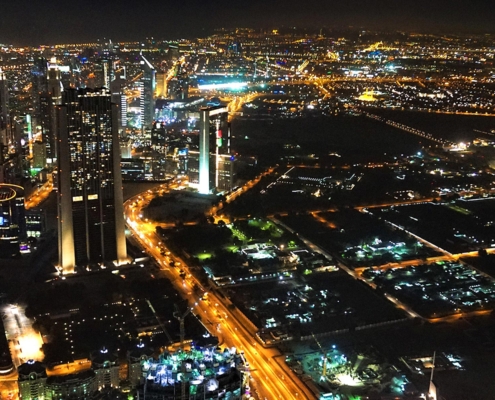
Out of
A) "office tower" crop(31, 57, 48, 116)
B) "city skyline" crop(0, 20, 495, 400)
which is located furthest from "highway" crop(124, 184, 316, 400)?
"office tower" crop(31, 57, 48, 116)

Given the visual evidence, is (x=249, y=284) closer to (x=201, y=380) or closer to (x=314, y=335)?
(x=314, y=335)

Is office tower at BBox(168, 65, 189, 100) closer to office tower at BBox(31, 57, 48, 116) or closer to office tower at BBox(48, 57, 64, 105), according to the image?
office tower at BBox(31, 57, 48, 116)

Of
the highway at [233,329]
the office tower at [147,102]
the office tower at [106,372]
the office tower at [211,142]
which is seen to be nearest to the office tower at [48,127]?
the office tower at [211,142]

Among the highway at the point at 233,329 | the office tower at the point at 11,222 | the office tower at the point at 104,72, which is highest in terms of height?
the office tower at the point at 104,72

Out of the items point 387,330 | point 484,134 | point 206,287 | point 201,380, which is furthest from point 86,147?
point 484,134

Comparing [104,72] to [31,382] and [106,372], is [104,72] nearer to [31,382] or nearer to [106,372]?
[106,372]

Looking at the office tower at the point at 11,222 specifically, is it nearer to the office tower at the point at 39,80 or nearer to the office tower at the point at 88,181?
the office tower at the point at 88,181
